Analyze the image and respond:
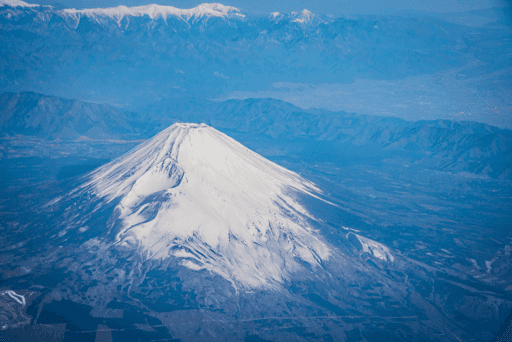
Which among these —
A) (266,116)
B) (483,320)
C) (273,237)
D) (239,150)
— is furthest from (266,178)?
(266,116)

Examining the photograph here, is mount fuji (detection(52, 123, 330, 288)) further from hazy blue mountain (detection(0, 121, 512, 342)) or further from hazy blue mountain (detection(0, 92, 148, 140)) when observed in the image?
hazy blue mountain (detection(0, 92, 148, 140))

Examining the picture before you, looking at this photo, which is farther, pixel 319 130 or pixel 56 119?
pixel 319 130

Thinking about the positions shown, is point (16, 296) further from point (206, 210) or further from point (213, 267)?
point (206, 210)

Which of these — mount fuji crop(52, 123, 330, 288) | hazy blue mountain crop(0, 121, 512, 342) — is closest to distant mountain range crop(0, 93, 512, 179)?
hazy blue mountain crop(0, 121, 512, 342)

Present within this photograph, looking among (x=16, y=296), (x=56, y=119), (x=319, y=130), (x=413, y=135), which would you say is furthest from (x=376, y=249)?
(x=56, y=119)

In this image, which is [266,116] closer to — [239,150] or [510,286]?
[239,150]

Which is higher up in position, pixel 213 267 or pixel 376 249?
pixel 213 267
